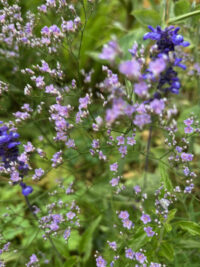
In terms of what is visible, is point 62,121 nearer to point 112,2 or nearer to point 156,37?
point 156,37

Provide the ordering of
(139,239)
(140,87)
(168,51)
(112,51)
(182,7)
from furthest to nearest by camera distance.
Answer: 1. (182,7)
2. (139,239)
3. (168,51)
4. (140,87)
5. (112,51)

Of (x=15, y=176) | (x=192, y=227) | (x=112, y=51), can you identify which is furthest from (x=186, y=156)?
(x=15, y=176)

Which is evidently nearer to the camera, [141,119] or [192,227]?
[141,119]

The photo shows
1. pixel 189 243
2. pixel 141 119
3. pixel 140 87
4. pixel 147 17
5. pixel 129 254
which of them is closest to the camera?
pixel 140 87

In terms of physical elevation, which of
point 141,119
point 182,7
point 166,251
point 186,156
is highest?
point 182,7

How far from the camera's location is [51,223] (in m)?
2.76

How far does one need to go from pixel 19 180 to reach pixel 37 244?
1.47 m

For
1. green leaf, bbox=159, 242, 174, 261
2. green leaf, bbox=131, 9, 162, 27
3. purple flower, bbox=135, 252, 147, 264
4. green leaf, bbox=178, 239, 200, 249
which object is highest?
green leaf, bbox=131, 9, 162, 27

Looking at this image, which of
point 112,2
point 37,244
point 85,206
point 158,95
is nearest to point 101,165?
point 85,206

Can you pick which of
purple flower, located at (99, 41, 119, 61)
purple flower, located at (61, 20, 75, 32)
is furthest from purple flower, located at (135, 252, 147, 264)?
purple flower, located at (61, 20, 75, 32)

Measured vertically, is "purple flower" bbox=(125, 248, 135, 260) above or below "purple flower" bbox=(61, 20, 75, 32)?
below

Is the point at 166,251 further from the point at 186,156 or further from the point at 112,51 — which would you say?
the point at 112,51

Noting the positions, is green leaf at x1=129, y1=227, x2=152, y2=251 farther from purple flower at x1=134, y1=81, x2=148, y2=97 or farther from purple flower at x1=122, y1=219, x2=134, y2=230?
purple flower at x1=134, y1=81, x2=148, y2=97

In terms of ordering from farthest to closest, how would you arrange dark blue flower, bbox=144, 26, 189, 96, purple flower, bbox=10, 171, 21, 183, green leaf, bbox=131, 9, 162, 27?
green leaf, bbox=131, 9, 162, 27
purple flower, bbox=10, 171, 21, 183
dark blue flower, bbox=144, 26, 189, 96
